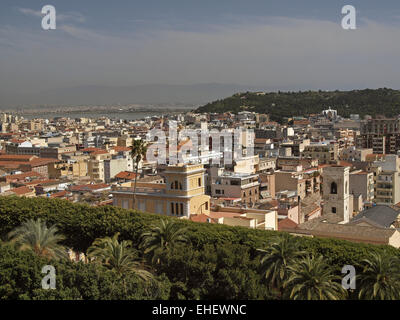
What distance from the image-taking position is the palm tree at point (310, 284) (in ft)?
42.5

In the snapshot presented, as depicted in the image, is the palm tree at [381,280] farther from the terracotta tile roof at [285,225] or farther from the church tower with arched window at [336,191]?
the church tower with arched window at [336,191]

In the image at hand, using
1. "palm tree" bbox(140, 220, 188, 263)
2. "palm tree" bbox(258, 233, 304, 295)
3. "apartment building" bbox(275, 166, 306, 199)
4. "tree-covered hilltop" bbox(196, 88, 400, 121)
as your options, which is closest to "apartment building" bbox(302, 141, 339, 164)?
"apartment building" bbox(275, 166, 306, 199)

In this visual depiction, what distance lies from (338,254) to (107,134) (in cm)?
9189

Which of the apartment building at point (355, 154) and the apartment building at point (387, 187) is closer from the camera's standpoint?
the apartment building at point (387, 187)

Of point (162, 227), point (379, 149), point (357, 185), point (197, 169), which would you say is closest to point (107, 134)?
point (379, 149)

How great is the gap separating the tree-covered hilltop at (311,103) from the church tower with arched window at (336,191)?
10773cm

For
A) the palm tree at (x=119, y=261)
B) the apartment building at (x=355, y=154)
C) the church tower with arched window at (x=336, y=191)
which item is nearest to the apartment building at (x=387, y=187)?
the church tower with arched window at (x=336, y=191)

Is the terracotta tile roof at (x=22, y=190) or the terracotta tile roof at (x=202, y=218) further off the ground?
the terracotta tile roof at (x=202, y=218)

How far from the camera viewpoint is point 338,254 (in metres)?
16.2

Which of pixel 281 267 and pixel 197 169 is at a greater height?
pixel 197 169

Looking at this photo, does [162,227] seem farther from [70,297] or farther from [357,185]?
[357,185]

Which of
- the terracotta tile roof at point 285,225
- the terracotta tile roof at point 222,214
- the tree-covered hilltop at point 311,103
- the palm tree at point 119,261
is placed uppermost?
the tree-covered hilltop at point 311,103

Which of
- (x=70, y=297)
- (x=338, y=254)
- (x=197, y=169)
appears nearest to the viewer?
(x=70, y=297)

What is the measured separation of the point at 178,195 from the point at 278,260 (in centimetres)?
1045
